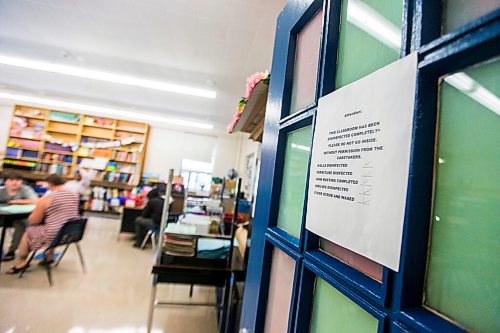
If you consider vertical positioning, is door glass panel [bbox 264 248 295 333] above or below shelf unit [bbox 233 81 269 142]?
below

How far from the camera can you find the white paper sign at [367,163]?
0.38m

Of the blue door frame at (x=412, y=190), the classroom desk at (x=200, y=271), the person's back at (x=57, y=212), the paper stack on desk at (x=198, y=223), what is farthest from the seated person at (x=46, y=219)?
the blue door frame at (x=412, y=190)

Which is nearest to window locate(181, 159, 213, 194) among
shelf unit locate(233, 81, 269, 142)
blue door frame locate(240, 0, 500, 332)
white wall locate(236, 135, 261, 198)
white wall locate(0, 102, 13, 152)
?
shelf unit locate(233, 81, 269, 142)

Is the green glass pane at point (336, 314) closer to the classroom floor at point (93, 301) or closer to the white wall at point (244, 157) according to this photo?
the classroom floor at point (93, 301)

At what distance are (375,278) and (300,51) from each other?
0.71m

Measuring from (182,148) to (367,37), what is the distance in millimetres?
8249

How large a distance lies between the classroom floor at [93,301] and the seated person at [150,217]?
75 cm

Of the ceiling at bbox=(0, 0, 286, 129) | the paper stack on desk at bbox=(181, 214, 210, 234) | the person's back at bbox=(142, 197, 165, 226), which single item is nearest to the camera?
the paper stack on desk at bbox=(181, 214, 210, 234)

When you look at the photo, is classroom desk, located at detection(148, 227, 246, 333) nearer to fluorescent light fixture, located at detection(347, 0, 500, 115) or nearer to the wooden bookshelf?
fluorescent light fixture, located at detection(347, 0, 500, 115)

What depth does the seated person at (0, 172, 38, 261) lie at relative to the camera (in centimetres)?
353

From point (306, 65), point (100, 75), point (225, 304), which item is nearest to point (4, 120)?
point (100, 75)

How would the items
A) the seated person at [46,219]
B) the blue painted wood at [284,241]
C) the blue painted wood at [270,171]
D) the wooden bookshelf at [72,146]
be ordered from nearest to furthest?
the blue painted wood at [284,241] → the blue painted wood at [270,171] → the seated person at [46,219] → the wooden bookshelf at [72,146]

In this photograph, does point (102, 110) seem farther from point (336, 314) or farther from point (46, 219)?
point (336, 314)

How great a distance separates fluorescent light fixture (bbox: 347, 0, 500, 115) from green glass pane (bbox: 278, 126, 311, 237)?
10.8 inches
